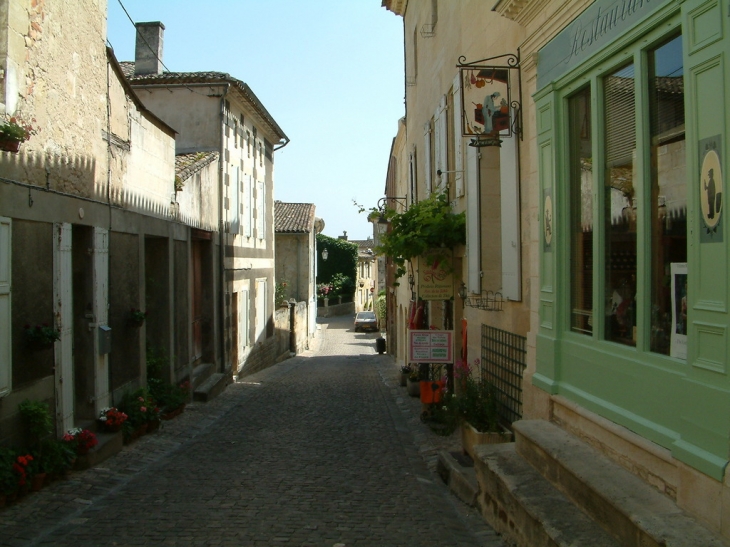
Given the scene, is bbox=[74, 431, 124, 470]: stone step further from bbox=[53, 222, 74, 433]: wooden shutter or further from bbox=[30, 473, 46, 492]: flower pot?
bbox=[30, 473, 46, 492]: flower pot

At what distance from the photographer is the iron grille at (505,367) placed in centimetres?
678

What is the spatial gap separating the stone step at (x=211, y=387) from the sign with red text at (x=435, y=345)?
15.3ft

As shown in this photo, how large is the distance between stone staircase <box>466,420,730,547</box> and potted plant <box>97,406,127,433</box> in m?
4.55

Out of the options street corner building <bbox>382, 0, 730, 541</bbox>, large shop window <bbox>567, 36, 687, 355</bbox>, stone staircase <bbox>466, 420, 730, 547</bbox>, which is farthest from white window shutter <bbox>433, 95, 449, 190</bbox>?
stone staircase <bbox>466, 420, 730, 547</bbox>

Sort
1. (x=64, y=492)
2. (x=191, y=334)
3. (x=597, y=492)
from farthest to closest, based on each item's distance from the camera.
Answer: (x=191, y=334)
(x=64, y=492)
(x=597, y=492)

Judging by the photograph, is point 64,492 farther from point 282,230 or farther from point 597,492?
point 282,230

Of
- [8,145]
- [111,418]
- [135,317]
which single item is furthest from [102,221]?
[8,145]

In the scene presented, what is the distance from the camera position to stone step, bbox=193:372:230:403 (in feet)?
42.2

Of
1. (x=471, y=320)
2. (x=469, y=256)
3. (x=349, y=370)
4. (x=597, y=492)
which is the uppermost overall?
(x=469, y=256)

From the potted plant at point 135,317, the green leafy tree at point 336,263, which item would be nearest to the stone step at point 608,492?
the potted plant at point 135,317

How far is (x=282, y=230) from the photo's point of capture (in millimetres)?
34281

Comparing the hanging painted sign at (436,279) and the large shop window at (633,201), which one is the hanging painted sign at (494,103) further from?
the hanging painted sign at (436,279)

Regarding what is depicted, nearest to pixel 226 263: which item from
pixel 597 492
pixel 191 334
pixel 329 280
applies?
pixel 191 334

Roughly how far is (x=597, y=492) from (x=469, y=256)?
15.1ft
